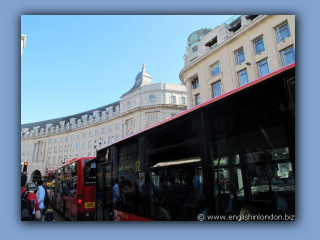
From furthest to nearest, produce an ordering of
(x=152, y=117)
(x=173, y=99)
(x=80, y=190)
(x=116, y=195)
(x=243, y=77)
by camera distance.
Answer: (x=152, y=117), (x=173, y=99), (x=243, y=77), (x=80, y=190), (x=116, y=195)

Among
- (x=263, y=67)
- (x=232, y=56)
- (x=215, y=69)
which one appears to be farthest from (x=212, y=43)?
(x=263, y=67)

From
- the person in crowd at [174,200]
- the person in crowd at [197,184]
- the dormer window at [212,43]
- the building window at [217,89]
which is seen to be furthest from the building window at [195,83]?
the person in crowd at [197,184]

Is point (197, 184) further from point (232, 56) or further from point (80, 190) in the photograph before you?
point (232, 56)

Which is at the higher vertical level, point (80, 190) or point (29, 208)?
point (29, 208)

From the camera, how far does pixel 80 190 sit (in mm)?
6211

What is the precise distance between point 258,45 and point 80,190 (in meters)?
12.6

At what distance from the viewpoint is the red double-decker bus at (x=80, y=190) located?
585cm

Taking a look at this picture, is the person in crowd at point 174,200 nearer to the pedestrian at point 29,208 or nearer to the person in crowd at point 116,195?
the person in crowd at point 116,195

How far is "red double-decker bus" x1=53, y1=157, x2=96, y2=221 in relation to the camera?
585cm

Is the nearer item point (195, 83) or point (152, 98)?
point (195, 83)

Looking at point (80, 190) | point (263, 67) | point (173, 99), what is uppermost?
point (173, 99)
